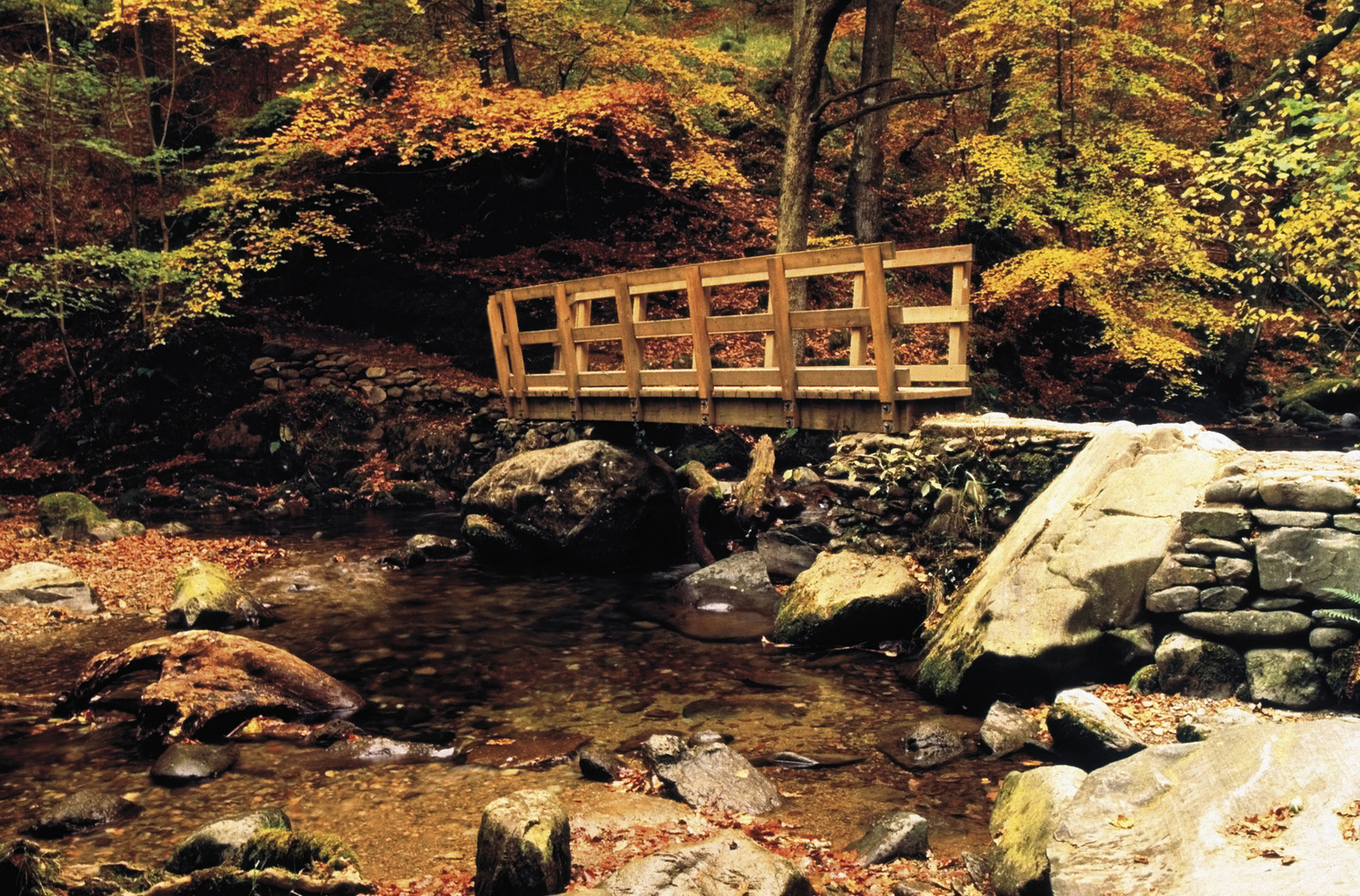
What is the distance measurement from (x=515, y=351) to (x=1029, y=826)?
10835mm

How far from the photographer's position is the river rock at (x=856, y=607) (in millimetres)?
8547

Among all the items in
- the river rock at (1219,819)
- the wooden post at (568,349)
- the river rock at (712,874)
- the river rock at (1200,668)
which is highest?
the wooden post at (568,349)

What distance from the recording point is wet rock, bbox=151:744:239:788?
5.92 m

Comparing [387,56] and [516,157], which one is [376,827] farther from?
[516,157]

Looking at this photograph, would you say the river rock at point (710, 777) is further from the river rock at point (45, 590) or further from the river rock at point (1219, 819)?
the river rock at point (45, 590)

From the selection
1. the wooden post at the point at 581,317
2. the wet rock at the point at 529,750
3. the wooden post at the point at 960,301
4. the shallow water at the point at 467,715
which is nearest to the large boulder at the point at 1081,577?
the shallow water at the point at 467,715

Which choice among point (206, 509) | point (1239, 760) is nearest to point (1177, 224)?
point (1239, 760)

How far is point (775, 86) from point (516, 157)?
7.98m

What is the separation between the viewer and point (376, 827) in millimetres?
5293

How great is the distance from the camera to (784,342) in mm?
9531

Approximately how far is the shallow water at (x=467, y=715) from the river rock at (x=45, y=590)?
0.69 meters

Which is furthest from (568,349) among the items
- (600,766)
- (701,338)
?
(600,766)

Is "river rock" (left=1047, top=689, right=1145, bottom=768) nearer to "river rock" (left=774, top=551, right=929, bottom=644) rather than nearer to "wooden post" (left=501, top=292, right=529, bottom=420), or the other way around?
"river rock" (left=774, top=551, right=929, bottom=644)

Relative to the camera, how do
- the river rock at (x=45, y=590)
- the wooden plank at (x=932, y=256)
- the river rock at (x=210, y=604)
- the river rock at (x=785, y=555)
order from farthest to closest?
the river rock at (x=785, y=555), the river rock at (x=45, y=590), the river rock at (x=210, y=604), the wooden plank at (x=932, y=256)
